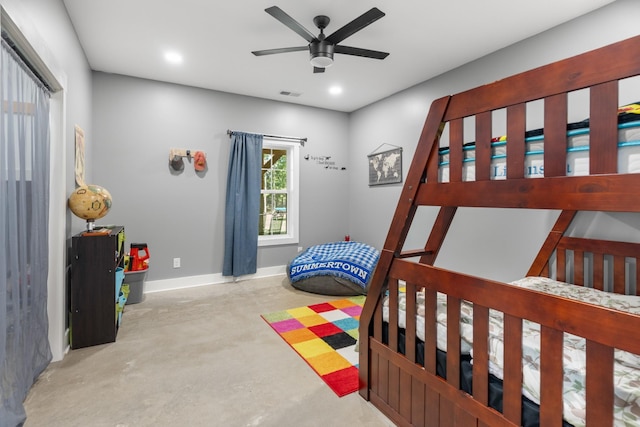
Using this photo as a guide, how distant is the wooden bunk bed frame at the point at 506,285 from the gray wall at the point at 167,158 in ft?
9.88

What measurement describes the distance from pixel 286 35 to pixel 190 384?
2.82 meters

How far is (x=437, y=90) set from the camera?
12.4 feet

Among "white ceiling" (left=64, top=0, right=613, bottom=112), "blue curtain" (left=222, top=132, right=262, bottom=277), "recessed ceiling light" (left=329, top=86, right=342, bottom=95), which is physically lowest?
"blue curtain" (left=222, top=132, right=262, bottom=277)

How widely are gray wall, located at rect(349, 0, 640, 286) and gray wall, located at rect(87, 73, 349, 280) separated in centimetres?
123

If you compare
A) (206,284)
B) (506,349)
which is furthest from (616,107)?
(206,284)

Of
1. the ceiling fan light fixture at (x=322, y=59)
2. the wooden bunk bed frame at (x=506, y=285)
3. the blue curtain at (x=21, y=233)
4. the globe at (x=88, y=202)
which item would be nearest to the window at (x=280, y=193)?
the ceiling fan light fixture at (x=322, y=59)

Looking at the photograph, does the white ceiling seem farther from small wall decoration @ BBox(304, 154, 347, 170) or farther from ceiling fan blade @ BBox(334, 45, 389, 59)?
small wall decoration @ BBox(304, 154, 347, 170)

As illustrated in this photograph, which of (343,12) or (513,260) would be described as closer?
(343,12)

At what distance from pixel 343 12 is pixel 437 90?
173cm

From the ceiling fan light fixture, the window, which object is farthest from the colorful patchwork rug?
the ceiling fan light fixture

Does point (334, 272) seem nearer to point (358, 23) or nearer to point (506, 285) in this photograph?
point (358, 23)

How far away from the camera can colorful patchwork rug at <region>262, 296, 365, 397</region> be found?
6.95 ft

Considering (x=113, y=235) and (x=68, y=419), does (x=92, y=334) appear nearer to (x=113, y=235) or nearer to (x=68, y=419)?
(x=113, y=235)

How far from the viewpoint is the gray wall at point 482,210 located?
241cm
